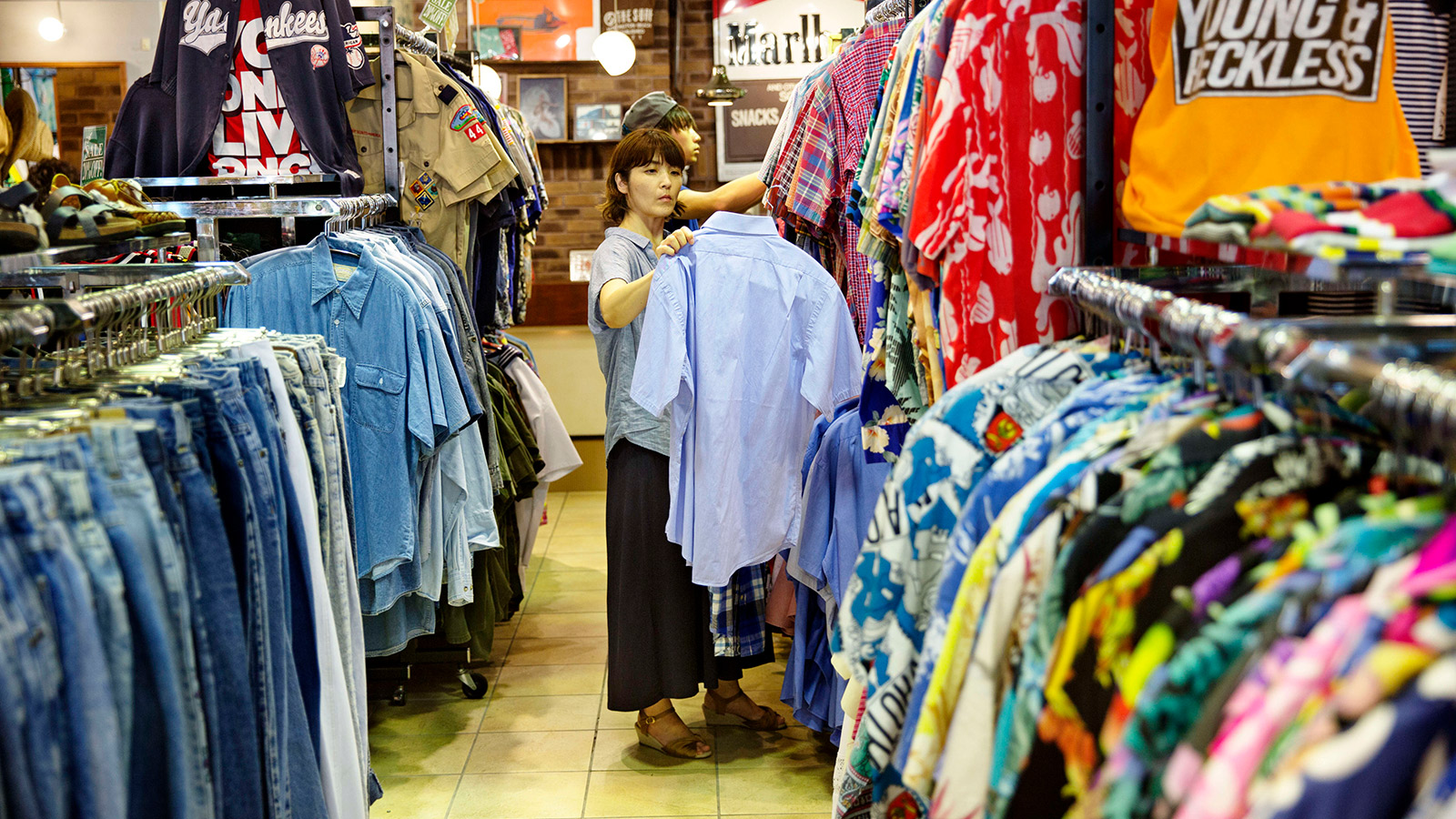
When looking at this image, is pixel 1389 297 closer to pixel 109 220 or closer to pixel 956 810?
pixel 956 810

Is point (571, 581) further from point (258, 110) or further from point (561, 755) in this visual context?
point (258, 110)

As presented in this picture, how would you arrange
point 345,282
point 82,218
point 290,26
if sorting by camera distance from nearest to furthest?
point 82,218 → point 345,282 → point 290,26

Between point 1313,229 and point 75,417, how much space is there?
1.21 metres

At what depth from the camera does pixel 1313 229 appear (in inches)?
34.4

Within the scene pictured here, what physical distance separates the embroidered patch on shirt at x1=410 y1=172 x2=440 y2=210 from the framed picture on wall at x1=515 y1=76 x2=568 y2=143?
3.58m

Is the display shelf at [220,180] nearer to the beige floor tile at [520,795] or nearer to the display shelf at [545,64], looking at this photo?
the beige floor tile at [520,795]

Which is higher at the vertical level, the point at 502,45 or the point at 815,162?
the point at 502,45

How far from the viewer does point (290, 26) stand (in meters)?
3.36

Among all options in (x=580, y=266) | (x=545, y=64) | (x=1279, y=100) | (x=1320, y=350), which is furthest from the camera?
(x=545, y=64)

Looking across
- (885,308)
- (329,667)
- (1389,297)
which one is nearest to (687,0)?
(885,308)

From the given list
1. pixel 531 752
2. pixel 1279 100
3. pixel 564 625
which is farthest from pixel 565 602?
pixel 1279 100

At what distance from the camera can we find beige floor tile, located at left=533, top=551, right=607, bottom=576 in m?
5.47

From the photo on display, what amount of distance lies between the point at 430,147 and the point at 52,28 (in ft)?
15.4

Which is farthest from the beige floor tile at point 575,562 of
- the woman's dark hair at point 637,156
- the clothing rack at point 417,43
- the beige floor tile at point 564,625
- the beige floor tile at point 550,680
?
the clothing rack at point 417,43
